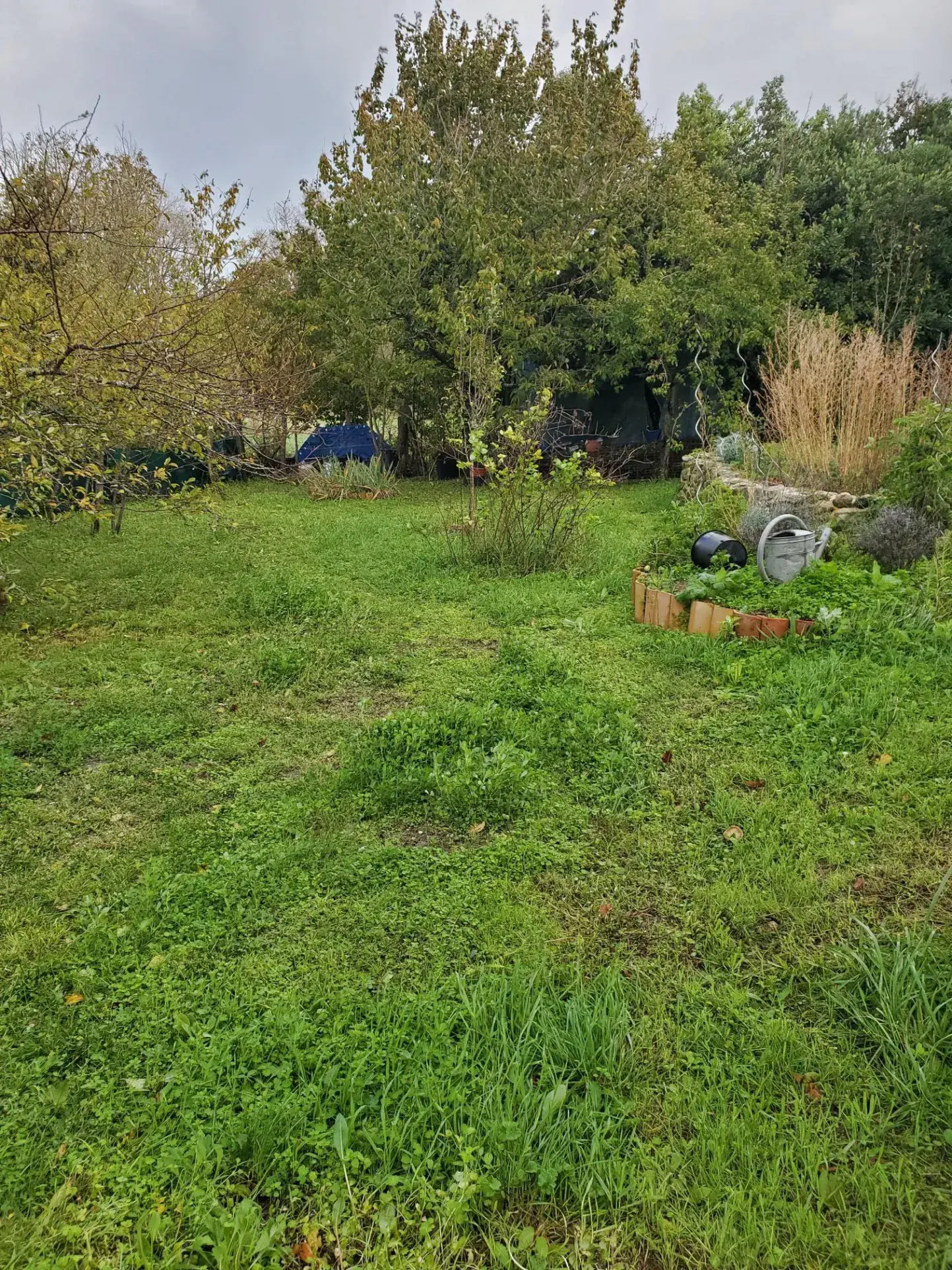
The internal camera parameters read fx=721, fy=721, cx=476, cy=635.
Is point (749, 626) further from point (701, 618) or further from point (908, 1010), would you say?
point (908, 1010)

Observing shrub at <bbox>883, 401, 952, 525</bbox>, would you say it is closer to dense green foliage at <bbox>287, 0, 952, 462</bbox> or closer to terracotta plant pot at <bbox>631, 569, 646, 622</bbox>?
terracotta plant pot at <bbox>631, 569, 646, 622</bbox>

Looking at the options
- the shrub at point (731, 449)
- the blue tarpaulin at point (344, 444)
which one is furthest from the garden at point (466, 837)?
the blue tarpaulin at point (344, 444)

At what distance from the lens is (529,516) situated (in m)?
6.97

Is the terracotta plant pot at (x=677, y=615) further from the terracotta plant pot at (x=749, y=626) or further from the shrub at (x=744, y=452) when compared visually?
the shrub at (x=744, y=452)

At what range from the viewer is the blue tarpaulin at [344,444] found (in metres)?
15.1

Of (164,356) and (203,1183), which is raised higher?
(164,356)

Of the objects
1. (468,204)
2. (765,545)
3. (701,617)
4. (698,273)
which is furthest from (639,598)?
(468,204)

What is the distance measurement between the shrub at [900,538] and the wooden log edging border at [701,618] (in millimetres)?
1471

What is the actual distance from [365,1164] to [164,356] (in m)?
3.67

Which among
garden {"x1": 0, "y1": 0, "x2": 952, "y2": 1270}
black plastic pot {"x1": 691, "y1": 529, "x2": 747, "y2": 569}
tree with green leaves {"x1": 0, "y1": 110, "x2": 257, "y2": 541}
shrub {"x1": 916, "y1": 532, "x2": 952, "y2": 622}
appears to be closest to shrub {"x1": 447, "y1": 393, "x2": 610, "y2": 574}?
garden {"x1": 0, "y1": 0, "x2": 952, "y2": 1270}

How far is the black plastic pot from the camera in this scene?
18.1 ft

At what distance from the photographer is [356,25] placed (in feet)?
27.1

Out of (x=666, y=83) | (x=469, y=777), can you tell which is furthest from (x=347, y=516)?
(x=666, y=83)

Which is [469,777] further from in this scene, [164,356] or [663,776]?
[164,356]
